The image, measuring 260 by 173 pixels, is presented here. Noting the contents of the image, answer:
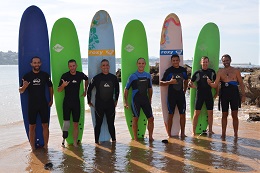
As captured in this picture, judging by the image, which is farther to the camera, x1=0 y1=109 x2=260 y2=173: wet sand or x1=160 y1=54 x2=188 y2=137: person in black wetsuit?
x1=160 y1=54 x2=188 y2=137: person in black wetsuit

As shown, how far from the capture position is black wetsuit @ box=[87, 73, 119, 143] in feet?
17.9

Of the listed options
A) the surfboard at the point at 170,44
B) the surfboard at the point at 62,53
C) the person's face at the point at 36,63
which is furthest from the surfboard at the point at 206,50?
the person's face at the point at 36,63

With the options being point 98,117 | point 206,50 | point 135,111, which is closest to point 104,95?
point 98,117

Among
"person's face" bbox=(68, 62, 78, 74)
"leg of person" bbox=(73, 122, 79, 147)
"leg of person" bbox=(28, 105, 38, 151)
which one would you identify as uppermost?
"person's face" bbox=(68, 62, 78, 74)

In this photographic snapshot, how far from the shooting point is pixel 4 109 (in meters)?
12.2

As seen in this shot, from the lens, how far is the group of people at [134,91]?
5066mm

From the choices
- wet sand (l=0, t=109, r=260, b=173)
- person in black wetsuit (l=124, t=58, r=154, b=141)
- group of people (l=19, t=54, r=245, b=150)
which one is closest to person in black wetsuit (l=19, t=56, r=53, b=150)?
group of people (l=19, t=54, r=245, b=150)

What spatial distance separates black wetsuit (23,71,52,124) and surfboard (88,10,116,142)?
1.06 meters

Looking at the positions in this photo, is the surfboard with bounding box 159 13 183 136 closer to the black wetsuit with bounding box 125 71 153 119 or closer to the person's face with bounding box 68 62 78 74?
the black wetsuit with bounding box 125 71 153 119

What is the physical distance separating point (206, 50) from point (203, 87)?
945 millimetres

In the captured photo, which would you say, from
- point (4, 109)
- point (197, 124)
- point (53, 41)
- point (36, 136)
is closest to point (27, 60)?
point (53, 41)

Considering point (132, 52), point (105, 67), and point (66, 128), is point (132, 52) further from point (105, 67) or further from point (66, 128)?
point (66, 128)

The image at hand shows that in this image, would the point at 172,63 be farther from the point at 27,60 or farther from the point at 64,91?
the point at 27,60

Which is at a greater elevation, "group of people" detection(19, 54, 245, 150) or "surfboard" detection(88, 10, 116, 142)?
"surfboard" detection(88, 10, 116, 142)
